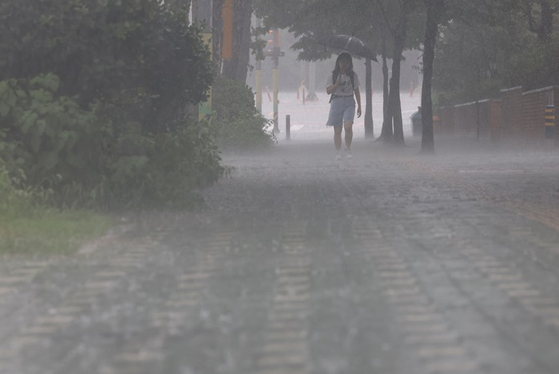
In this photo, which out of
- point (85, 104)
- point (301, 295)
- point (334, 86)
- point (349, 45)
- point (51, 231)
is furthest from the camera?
point (349, 45)

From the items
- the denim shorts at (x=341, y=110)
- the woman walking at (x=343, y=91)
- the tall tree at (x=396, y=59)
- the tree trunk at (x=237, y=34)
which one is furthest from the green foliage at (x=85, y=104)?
the tall tree at (x=396, y=59)

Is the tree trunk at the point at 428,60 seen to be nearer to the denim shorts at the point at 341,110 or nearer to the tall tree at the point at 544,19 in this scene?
the denim shorts at the point at 341,110

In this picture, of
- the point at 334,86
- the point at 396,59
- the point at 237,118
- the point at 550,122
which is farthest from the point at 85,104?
the point at 396,59

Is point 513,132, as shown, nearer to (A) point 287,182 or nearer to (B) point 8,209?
(A) point 287,182

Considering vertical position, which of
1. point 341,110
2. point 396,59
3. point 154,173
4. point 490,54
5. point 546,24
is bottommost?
point 154,173

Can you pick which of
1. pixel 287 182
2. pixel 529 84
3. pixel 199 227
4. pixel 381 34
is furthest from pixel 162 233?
pixel 381 34

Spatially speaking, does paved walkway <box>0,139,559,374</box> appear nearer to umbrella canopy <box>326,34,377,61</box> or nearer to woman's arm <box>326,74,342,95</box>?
woman's arm <box>326,74,342,95</box>

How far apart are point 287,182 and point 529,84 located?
16.0m

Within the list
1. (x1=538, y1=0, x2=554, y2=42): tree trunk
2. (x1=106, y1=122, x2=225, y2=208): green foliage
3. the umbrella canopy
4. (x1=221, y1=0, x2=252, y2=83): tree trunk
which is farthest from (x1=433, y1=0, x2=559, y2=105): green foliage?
(x1=106, y1=122, x2=225, y2=208): green foliage

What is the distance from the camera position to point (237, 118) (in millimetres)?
32000

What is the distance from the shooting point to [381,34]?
A: 4372 centimetres

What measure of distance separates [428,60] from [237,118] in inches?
245

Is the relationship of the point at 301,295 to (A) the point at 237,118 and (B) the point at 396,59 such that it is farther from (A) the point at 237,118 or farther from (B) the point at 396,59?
(B) the point at 396,59

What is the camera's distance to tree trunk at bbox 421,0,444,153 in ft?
87.4
